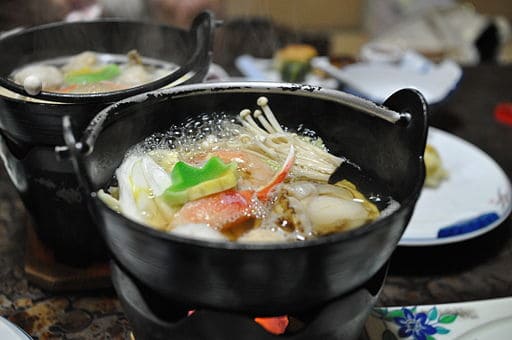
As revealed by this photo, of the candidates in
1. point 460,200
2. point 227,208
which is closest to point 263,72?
point 460,200

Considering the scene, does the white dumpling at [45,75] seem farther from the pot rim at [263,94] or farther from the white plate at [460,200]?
the white plate at [460,200]

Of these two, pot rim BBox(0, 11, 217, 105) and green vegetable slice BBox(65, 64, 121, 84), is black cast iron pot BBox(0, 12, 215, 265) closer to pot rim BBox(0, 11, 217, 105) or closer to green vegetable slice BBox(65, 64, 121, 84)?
pot rim BBox(0, 11, 217, 105)

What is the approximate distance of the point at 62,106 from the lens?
1.10 m

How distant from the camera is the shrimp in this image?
874 millimetres

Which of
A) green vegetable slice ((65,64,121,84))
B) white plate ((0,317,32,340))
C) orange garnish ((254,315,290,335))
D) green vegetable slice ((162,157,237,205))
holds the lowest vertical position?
white plate ((0,317,32,340))

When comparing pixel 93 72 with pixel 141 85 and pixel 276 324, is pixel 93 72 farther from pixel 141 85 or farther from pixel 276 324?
pixel 276 324

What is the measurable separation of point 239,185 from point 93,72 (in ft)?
2.14

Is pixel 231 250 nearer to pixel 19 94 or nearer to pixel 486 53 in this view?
pixel 19 94

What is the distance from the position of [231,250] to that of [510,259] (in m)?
1.06

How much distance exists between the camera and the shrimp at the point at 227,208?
0.87 m

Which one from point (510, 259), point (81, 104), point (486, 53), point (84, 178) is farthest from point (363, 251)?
point (486, 53)

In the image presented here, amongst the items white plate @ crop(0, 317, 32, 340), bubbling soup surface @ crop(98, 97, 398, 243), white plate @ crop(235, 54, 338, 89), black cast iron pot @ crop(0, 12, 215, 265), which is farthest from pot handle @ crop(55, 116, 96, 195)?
white plate @ crop(235, 54, 338, 89)

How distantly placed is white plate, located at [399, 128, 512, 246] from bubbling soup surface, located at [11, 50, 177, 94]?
0.79 metres

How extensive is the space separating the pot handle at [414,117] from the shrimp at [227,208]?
0.79 feet
